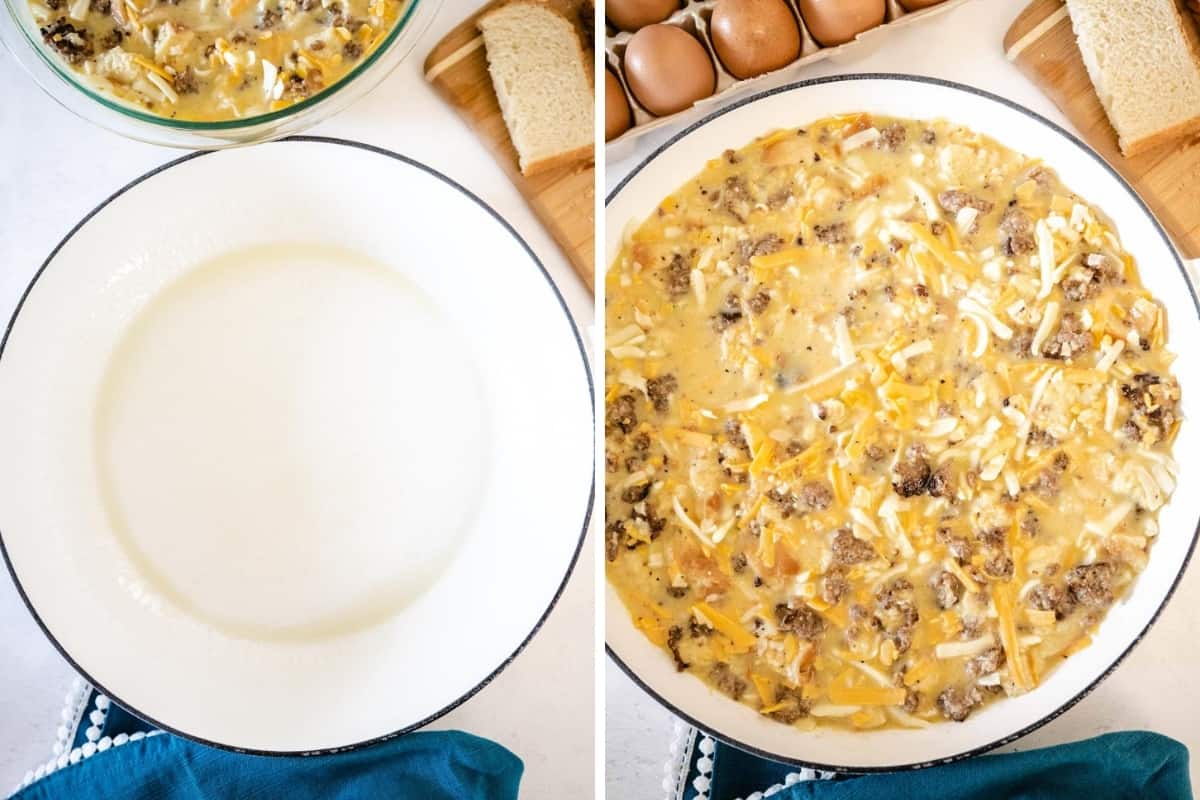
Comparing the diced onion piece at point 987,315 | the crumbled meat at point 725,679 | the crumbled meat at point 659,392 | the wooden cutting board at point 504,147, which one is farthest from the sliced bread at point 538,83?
the crumbled meat at point 725,679

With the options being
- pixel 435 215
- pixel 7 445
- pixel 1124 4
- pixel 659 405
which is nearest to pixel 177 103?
pixel 435 215

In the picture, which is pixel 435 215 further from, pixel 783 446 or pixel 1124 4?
pixel 1124 4

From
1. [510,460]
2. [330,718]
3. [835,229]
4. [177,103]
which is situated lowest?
[330,718]

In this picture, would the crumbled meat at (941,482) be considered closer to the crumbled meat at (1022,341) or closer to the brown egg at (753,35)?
the crumbled meat at (1022,341)

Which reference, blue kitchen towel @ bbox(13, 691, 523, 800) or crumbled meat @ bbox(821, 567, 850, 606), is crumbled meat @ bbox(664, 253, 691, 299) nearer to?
crumbled meat @ bbox(821, 567, 850, 606)

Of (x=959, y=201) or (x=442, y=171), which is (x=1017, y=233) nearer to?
(x=959, y=201)

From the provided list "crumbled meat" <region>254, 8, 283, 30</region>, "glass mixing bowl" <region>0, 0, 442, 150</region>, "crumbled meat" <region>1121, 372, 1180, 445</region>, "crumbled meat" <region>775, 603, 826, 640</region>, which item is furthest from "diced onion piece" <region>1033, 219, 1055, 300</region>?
"crumbled meat" <region>254, 8, 283, 30</region>

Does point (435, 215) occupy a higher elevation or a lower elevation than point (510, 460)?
higher
